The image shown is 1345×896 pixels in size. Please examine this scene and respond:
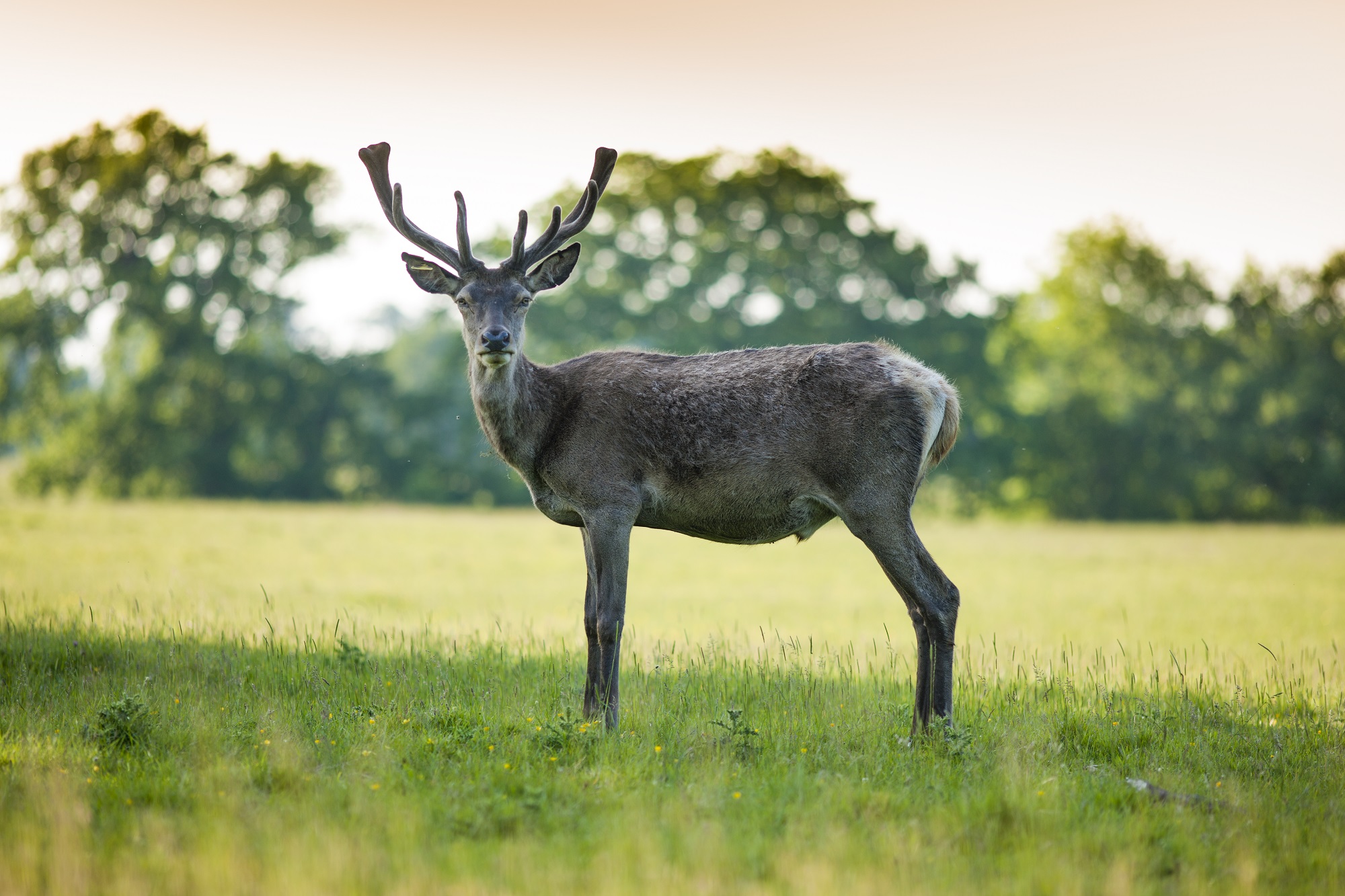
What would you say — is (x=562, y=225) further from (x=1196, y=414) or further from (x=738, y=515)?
(x=1196, y=414)

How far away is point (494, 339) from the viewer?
694 centimetres

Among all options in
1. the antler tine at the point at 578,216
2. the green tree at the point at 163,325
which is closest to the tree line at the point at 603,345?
the green tree at the point at 163,325

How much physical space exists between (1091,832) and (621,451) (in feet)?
12.2

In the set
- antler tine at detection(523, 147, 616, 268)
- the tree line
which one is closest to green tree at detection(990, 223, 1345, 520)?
the tree line

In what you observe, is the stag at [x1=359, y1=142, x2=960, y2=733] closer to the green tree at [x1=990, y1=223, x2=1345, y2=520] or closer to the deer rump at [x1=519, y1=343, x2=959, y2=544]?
the deer rump at [x1=519, y1=343, x2=959, y2=544]

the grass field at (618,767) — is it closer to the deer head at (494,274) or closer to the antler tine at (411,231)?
the deer head at (494,274)

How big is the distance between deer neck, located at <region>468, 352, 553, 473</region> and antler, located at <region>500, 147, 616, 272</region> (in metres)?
0.70

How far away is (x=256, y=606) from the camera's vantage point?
42.5 feet

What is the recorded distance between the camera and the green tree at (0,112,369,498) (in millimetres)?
39312

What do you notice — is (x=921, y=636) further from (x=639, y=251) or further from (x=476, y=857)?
(x=639, y=251)

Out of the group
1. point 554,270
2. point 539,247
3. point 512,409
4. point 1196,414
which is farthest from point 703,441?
point 1196,414

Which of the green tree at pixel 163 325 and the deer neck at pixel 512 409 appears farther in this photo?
the green tree at pixel 163 325

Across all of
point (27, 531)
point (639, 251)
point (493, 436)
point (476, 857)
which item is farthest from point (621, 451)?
point (639, 251)

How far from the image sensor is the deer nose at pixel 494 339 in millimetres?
6953
